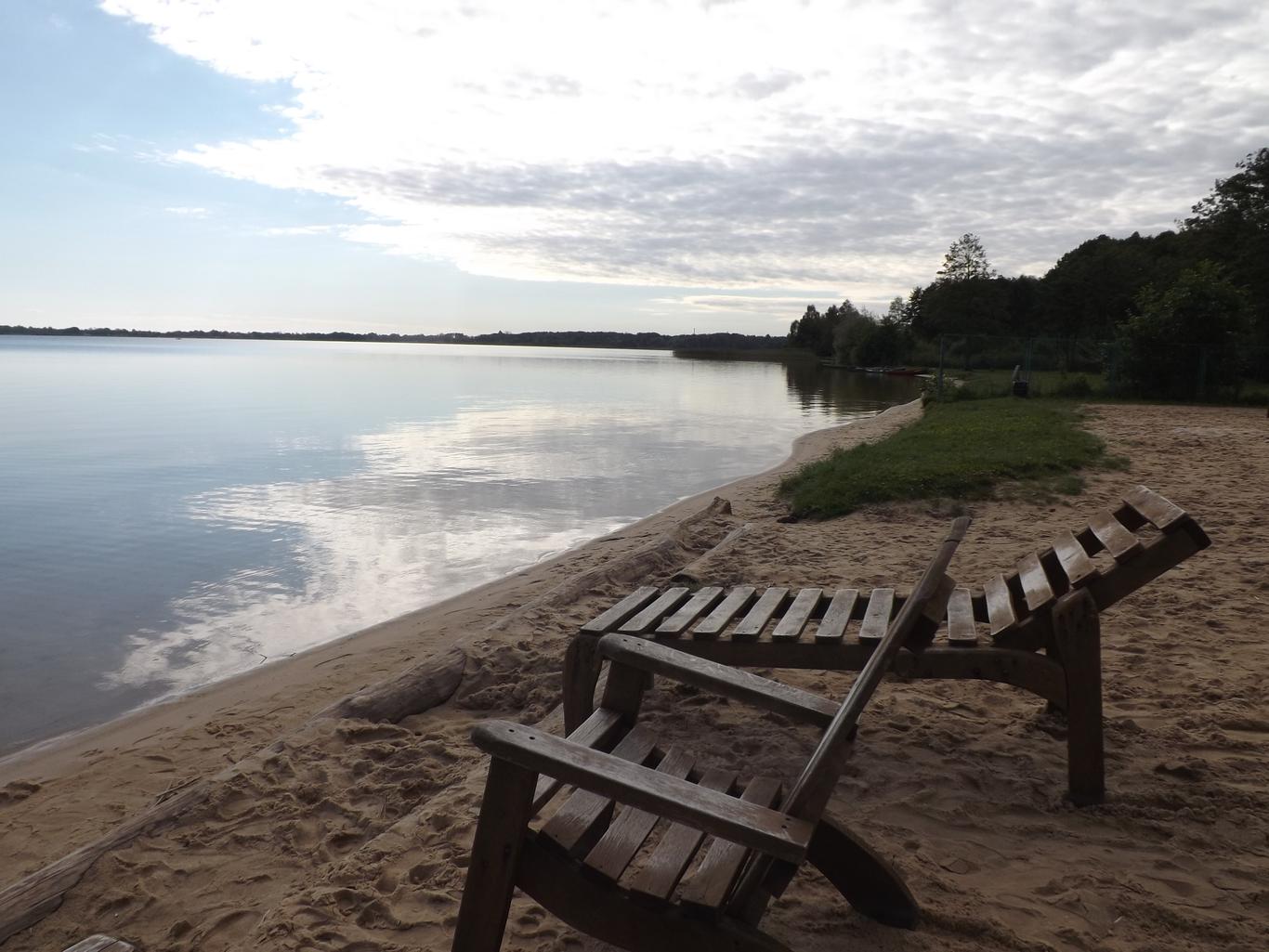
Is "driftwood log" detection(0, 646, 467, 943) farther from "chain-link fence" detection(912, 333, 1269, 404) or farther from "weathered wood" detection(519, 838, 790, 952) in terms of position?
"chain-link fence" detection(912, 333, 1269, 404)

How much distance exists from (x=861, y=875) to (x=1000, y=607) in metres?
1.58

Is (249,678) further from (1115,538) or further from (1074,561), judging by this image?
(1115,538)

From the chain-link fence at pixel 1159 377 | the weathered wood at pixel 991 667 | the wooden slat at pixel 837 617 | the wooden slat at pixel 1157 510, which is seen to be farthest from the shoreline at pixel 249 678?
the chain-link fence at pixel 1159 377

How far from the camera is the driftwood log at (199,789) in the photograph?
3328 mm

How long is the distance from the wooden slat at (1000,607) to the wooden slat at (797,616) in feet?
2.57

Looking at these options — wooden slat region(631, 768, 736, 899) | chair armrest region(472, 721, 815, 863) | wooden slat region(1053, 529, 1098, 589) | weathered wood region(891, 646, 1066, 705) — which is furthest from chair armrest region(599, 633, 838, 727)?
wooden slat region(1053, 529, 1098, 589)

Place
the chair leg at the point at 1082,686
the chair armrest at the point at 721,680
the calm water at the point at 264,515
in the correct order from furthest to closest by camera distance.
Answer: the calm water at the point at 264,515 < the chair leg at the point at 1082,686 < the chair armrest at the point at 721,680

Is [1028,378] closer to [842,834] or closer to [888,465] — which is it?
[888,465]

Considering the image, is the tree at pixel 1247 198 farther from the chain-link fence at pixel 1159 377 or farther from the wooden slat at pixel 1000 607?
the wooden slat at pixel 1000 607

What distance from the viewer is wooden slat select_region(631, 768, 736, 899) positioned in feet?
6.92

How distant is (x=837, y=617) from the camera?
4.02 m

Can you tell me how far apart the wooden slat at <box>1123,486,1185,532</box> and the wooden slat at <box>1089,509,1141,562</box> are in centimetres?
10

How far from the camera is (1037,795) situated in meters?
3.63

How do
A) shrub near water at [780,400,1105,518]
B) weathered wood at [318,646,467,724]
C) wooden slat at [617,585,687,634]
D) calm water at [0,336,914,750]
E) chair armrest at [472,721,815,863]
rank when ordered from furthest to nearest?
shrub near water at [780,400,1105,518]
calm water at [0,336,914,750]
weathered wood at [318,646,467,724]
wooden slat at [617,585,687,634]
chair armrest at [472,721,815,863]
